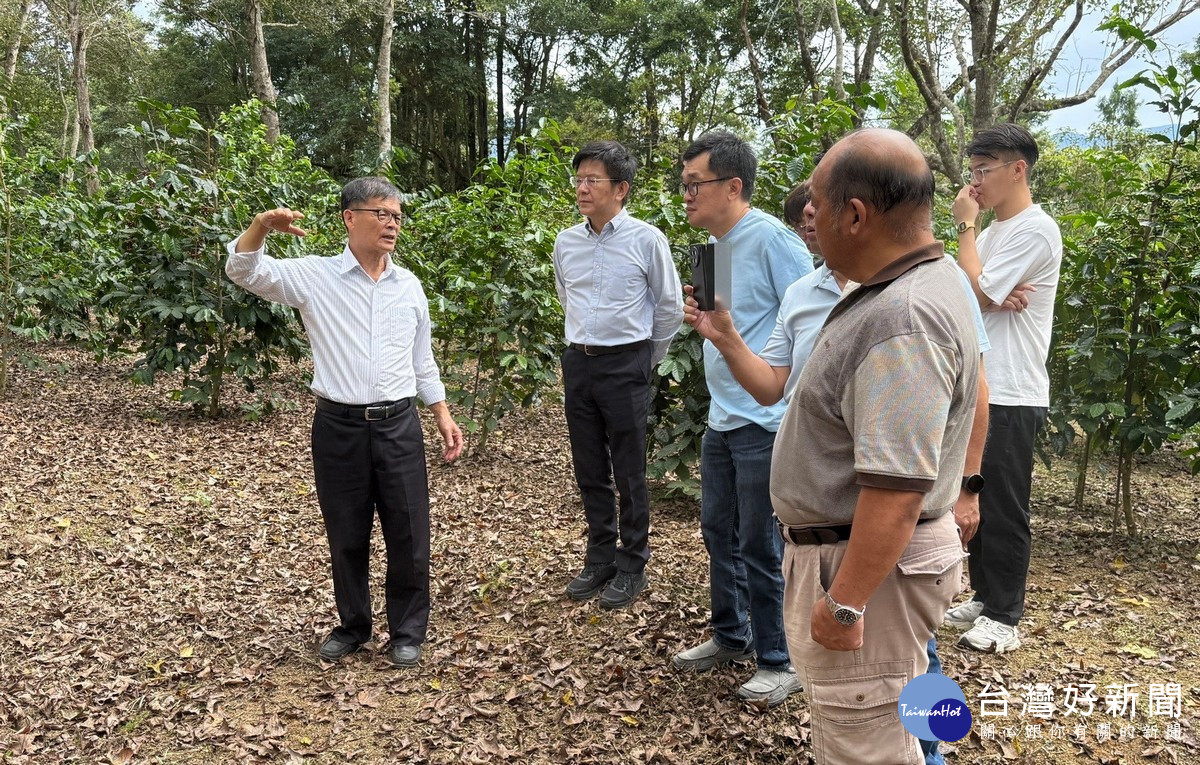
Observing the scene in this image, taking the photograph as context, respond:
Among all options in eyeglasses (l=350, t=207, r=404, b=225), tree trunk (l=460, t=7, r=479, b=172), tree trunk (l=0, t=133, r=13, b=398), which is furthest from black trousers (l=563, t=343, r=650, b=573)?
tree trunk (l=460, t=7, r=479, b=172)

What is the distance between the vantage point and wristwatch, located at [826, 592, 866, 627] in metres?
1.65

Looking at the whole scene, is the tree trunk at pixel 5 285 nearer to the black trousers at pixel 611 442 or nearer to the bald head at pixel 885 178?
the black trousers at pixel 611 442

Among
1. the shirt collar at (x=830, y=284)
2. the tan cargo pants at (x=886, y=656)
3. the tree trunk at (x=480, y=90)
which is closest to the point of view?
the tan cargo pants at (x=886, y=656)

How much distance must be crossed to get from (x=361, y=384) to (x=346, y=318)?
283mm

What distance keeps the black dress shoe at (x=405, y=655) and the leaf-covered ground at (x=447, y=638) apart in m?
0.05

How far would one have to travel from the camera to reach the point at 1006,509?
3465mm

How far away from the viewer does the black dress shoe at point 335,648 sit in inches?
143

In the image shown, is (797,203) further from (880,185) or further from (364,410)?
(364,410)

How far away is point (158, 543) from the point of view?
492cm

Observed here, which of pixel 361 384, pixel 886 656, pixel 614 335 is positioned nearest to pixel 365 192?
pixel 361 384

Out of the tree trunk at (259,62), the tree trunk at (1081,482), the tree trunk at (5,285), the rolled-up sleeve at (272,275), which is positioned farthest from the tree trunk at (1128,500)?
the tree trunk at (259,62)

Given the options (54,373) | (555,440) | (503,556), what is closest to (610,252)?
(503,556)

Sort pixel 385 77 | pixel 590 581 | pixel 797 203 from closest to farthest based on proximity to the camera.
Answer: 1. pixel 797 203
2. pixel 590 581
3. pixel 385 77

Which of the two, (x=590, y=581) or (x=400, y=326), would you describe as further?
(x=590, y=581)
